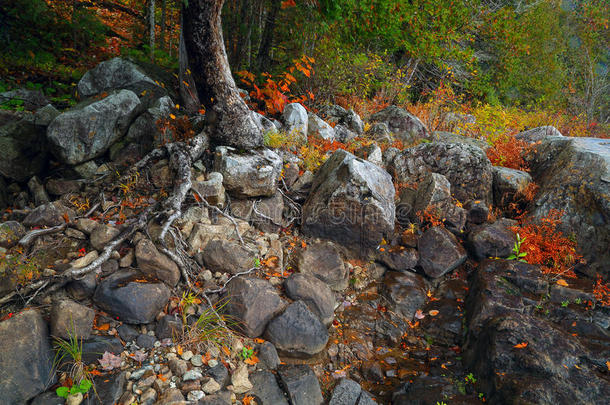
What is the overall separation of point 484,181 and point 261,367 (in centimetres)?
573

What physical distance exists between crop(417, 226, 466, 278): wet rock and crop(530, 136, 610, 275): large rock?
1845 millimetres

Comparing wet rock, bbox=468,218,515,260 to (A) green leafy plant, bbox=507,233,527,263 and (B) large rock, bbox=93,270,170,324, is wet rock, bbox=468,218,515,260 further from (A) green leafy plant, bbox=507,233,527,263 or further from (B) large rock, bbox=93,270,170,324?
(B) large rock, bbox=93,270,170,324

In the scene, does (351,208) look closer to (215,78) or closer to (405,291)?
(405,291)

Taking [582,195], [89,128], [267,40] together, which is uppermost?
[267,40]

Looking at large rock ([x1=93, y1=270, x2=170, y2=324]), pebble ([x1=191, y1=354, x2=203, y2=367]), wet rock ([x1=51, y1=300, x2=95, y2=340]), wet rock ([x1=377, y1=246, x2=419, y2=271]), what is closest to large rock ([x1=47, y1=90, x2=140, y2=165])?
large rock ([x1=93, y1=270, x2=170, y2=324])

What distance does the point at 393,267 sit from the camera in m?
5.96

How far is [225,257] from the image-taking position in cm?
482

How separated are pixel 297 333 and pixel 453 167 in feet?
16.2

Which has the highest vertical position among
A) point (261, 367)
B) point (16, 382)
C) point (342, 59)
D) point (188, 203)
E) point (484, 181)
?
point (342, 59)

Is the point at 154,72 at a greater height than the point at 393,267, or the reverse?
the point at 154,72

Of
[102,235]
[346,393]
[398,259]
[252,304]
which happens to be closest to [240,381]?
[252,304]

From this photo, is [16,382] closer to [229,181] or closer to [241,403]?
[241,403]

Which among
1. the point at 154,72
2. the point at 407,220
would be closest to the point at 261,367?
the point at 407,220

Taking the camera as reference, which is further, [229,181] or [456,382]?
[229,181]
